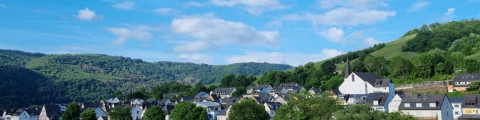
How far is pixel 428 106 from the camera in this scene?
2473 inches

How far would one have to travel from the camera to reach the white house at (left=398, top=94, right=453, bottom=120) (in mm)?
62031

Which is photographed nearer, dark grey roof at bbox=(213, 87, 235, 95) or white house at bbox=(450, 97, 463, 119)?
white house at bbox=(450, 97, 463, 119)

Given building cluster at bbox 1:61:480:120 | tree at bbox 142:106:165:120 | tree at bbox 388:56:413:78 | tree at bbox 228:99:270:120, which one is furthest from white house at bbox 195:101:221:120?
tree at bbox 388:56:413:78

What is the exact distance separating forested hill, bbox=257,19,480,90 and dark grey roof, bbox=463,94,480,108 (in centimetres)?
2954

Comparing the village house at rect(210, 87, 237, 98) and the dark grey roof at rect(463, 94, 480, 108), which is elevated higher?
the dark grey roof at rect(463, 94, 480, 108)

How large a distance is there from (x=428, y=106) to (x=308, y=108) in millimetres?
16953

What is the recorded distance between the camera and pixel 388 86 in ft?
289

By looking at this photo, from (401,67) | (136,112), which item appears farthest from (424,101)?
(136,112)

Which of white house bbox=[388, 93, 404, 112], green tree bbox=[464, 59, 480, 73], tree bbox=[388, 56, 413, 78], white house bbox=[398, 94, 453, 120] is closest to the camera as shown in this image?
white house bbox=[398, 94, 453, 120]

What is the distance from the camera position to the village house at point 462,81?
84188 millimetres

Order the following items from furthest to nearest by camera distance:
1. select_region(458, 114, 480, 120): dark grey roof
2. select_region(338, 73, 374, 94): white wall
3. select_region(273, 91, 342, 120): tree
Answer: select_region(338, 73, 374, 94): white wall
select_region(458, 114, 480, 120): dark grey roof
select_region(273, 91, 342, 120): tree

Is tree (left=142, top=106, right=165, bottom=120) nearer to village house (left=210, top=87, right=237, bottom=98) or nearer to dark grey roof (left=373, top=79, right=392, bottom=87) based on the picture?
dark grey roof (left=373, top=79, right=392, bottom=87)

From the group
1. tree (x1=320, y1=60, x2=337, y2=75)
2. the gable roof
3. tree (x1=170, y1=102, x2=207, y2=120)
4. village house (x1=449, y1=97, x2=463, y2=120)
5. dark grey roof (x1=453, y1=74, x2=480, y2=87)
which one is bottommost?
the gable roof

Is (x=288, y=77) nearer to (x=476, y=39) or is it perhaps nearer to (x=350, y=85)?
(x=350, y=85)
